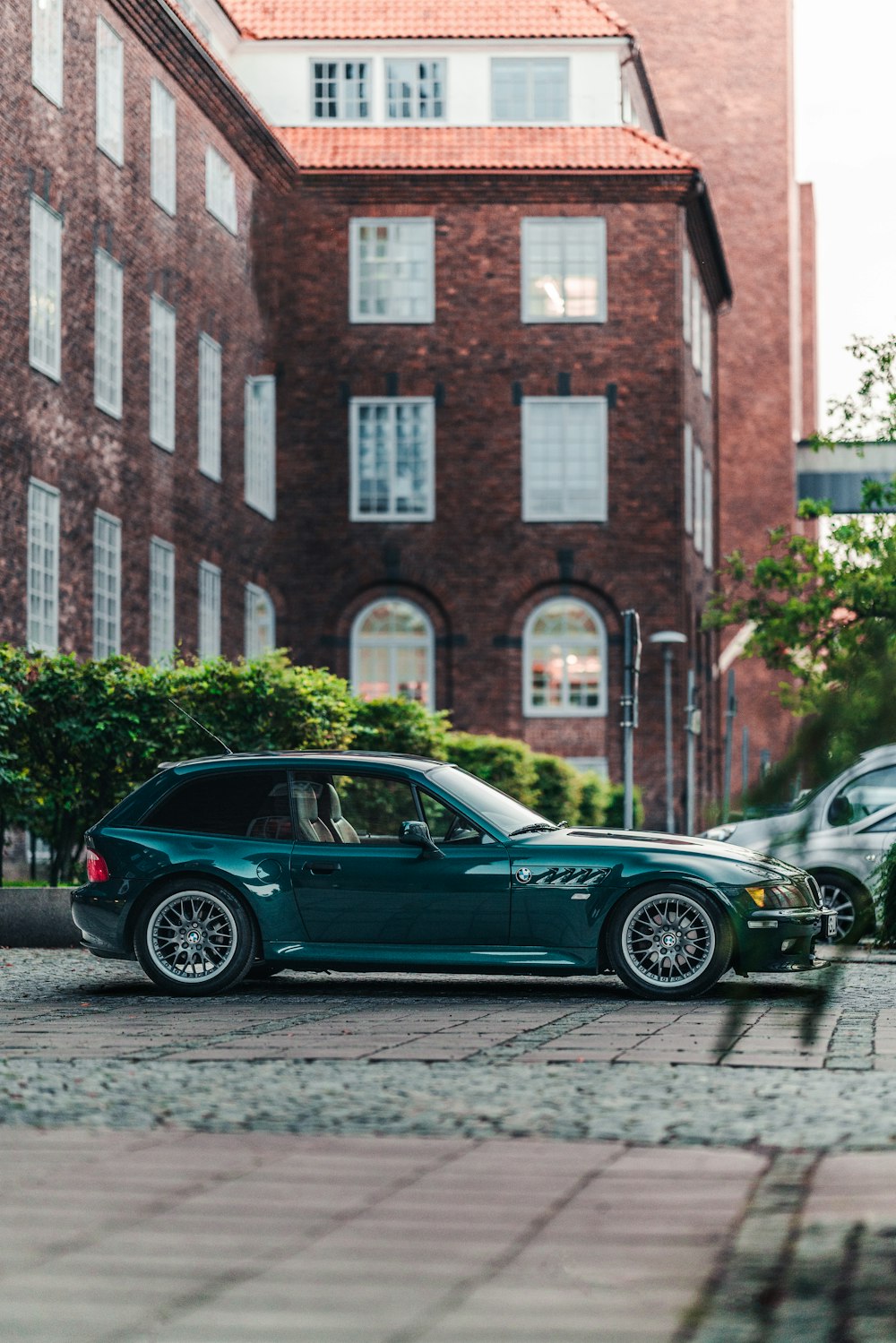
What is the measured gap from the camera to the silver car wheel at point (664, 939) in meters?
11.7

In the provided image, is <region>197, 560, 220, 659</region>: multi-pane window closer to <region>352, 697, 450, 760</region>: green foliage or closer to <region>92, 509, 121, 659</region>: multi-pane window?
<region>92, 509, 121, 659</region>: multi-pane window

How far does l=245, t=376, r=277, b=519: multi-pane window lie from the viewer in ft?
130

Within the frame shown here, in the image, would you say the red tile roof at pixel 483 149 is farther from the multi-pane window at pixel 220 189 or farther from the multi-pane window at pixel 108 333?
the multi-pane window at pixel 108 333

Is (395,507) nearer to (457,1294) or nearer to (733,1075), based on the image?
(733,1075)

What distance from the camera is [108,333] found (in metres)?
31.3

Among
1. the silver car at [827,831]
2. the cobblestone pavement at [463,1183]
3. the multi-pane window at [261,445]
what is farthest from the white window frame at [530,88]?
the silver car at [827,831]

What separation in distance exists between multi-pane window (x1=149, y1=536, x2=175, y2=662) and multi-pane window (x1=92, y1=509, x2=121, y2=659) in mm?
1346

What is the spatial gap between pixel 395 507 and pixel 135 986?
29416mm

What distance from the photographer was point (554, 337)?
41.8 meters

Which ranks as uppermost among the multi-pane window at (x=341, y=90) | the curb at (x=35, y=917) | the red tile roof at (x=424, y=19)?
the red tile roof at (x=424, y=19)

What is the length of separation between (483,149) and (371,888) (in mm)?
32734

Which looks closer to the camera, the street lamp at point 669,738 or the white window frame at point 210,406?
the white window frame at point 210,406

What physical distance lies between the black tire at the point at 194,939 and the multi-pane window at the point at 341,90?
34.0 m

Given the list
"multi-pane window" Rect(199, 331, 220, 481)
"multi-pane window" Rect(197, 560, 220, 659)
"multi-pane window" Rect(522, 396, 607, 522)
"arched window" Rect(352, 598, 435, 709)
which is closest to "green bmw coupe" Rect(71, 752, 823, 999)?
"multi-pane window" Rect(197, 560, 220, 659)
